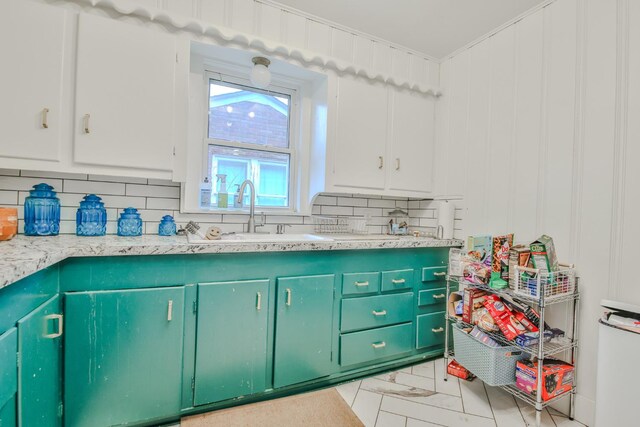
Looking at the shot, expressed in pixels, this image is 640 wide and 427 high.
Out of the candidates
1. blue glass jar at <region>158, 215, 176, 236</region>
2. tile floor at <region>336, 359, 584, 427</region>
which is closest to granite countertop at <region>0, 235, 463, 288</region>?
blue glass jar at <region>158, 215, 176, 236</region>

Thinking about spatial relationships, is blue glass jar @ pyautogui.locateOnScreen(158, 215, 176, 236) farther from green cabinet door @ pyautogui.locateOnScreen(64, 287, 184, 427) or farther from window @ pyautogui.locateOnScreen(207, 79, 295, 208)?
green cabinet door @ pyautogui.locateOnScreen(64, 287, 184, 427)

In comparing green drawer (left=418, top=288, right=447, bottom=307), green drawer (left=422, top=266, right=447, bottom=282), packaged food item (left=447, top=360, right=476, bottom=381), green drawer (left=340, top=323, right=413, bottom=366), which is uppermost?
green drawer (left=422, top=266, right=447, bottom=282)

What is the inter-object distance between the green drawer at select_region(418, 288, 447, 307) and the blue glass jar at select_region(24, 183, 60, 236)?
241 centimetres

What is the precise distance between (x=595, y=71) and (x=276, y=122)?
2114 millimetres

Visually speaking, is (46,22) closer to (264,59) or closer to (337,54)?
(264,59)

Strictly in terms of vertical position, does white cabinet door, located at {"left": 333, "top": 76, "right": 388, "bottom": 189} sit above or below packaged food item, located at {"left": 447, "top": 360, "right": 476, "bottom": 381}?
above

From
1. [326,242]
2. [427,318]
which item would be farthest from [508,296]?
[326,242]

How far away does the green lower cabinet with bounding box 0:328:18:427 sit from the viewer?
93cm

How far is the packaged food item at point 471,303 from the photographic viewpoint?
199 cm

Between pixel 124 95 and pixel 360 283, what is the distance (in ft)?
5.96

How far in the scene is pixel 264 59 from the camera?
2.11 m

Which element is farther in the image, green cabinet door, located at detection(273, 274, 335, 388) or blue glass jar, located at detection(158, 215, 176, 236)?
blue glass jar, located at detection(158, 215, 176, 236)

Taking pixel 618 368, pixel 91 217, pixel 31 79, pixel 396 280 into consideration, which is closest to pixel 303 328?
pixel 396 280

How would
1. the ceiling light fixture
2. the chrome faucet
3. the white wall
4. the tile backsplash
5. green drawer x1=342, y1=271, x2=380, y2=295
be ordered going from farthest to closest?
the chrome faucet, the ceiling light fixture, green drawer x1=342, y1=271, x2=380, y2=295, the tile backsplash, the white wall
